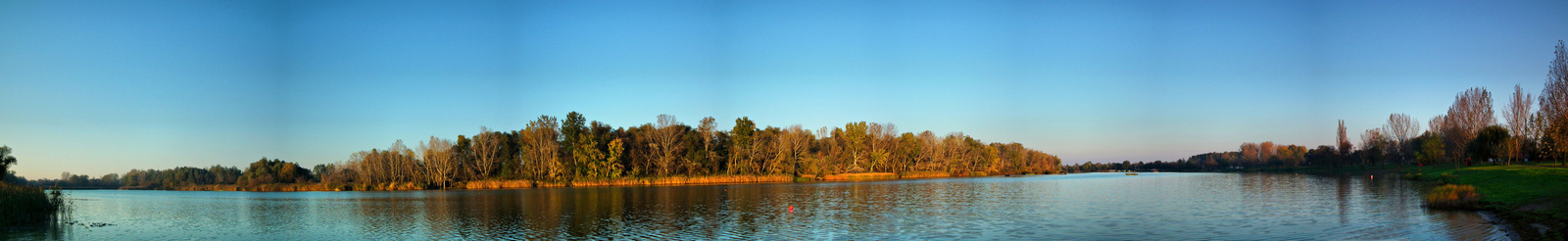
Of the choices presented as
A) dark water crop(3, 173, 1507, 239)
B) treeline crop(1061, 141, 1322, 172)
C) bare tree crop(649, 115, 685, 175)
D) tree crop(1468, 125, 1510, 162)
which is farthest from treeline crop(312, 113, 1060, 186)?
treeline crop(1061, 141, 1322, 172)

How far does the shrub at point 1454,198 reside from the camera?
24453 mm

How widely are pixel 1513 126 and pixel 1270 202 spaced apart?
56.1 metres

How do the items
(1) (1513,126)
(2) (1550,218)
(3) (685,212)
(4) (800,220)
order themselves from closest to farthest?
1. (2) (1550,218)
2. (4) (800,220)
3. (3) (685,212)
4. (1) (1513,126)

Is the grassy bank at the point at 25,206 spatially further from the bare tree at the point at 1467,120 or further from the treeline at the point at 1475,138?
the bare tree at the point at 1467,120

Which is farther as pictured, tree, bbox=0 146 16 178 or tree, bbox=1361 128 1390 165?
tree, bbox=1361 128 1390 165

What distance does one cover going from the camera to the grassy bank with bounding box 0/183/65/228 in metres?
23.9

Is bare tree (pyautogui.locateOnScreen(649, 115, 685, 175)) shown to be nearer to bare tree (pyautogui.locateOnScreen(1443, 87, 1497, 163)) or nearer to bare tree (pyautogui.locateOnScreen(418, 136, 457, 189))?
bare tree (pyautogui.locateOnScreen(418, 136, 457, 189))

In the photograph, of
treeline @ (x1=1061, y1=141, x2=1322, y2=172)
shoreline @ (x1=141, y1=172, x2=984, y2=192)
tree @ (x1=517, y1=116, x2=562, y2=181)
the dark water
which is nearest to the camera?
the dark water

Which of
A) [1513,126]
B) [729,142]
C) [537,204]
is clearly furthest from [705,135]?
[1513,126]

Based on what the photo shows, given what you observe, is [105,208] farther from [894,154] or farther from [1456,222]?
[894,154]

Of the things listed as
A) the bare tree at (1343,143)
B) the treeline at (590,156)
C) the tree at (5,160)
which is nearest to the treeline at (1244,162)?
the bare tree at (1343,143)

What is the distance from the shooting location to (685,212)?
99.5 ft

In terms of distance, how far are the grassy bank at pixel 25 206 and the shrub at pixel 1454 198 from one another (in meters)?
46.0

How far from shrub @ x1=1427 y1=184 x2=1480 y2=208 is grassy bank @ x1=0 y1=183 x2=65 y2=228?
46.0 metres
